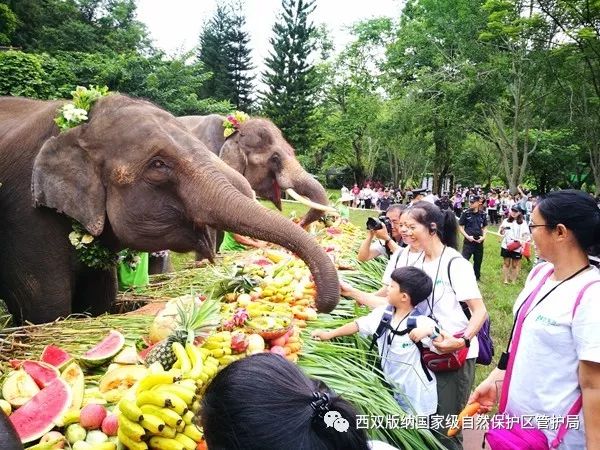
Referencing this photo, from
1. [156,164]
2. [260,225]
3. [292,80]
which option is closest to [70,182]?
[156,164]

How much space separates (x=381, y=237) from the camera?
5.84 meters

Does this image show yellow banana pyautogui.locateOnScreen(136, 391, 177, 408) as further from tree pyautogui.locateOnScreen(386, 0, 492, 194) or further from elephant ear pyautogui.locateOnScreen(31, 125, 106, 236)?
tree pyautogui.locateOnScreen(386, 0, 492, 194)

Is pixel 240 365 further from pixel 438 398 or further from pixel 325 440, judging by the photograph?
pixel 438 398

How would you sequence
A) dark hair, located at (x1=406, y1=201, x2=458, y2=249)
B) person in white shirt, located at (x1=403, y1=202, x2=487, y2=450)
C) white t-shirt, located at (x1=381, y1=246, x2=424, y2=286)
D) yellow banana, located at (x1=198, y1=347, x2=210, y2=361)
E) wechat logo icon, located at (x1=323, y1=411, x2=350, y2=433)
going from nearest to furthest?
1. wechat logo icon, located at (x1=323, y1=411, x2=350, y2=433)
2. yellow banana, located at (x1=198, y1=347, x2=210, y2=361)
3. person in white shirt, located at (x1=403, y1=202, x2=487, y2=450)
4. dark hair, located at (x1=406, y1=201, x2=458, y2=249)
5. white t-shirt, located at (x1=381, y1=246, x2=424, y2=286)

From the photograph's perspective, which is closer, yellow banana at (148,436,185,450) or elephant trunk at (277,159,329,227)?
yellow banana at (148,436,185,450)

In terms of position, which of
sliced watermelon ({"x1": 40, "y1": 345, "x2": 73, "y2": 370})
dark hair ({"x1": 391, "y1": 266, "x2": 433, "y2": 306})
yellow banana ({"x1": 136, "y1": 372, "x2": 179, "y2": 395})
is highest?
dark hair ({"x1": 391, "y1": 266, "x2": 433, "y2": 306})

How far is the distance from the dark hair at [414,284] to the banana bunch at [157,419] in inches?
65.9

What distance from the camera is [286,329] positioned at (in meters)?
3.52

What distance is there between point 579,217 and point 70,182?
9.91 ft

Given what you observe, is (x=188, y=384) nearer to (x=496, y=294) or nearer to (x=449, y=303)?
(x=449, y=303)

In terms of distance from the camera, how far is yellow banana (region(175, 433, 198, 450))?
208cm

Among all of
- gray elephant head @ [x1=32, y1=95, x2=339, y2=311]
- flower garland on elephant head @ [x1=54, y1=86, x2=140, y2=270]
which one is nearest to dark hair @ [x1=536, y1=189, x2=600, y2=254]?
gray elephant head @ [x1=32, y1=95, x2=339, y2=311]

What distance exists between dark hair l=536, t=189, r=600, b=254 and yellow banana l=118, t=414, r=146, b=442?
6.81 feet

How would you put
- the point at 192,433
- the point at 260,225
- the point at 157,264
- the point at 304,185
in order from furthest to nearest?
the point at 304,185
the point at 157,264
the point at 260,225
the point at 192,433
